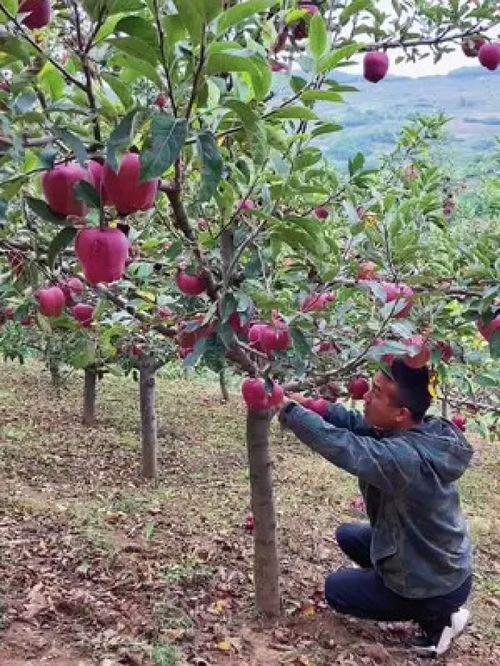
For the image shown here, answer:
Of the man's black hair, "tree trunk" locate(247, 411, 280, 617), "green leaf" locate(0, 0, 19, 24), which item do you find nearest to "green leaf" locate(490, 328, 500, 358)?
the man's black hair

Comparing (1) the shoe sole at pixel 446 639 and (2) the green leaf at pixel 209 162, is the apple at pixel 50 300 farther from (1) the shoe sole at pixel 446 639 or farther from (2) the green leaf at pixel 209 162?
(1) the shoe sole at pixel 446 639

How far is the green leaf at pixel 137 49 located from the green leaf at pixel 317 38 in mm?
336

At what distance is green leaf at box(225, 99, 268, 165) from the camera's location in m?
1.02

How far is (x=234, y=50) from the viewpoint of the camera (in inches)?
36.3

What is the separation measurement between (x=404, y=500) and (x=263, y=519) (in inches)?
19.5

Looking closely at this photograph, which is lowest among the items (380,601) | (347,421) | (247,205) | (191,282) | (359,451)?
(380,601)

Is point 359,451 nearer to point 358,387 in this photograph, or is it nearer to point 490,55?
point 358,387

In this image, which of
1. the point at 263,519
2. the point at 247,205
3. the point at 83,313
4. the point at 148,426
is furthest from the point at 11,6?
the point at 148,426

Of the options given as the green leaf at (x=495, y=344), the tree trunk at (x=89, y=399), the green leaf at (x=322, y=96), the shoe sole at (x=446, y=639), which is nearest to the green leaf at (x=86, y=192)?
the green leaf at (x=322, y=96)

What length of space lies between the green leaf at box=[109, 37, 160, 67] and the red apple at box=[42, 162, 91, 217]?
0.20 meters

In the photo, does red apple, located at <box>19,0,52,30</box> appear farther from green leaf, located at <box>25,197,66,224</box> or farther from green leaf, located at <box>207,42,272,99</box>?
green leaf, located at <box>207,42,272,99</box>

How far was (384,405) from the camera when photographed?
7.80ft

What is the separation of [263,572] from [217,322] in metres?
1.27

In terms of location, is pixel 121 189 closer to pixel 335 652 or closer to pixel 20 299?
pixel 20 299
